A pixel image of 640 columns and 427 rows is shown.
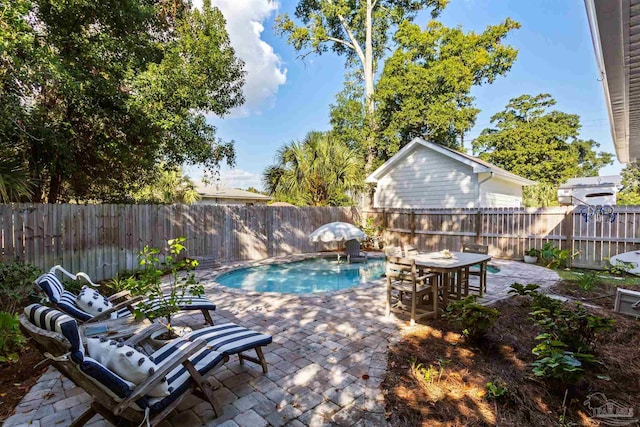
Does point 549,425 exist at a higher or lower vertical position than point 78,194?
lower

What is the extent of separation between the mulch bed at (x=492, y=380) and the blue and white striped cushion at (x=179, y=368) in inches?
58.7

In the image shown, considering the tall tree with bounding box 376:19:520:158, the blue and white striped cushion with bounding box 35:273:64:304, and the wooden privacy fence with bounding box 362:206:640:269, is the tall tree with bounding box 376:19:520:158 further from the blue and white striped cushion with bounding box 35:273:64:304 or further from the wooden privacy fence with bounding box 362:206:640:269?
the blue and white striped cushion with bounding box 35:273:64:304

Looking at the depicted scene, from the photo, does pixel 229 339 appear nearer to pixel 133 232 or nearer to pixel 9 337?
pixel 9 337

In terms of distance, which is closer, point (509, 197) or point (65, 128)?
point (65, 128)

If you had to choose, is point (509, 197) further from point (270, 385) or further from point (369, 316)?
point (270, 385)

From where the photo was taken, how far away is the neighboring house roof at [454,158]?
Result: 11.5 metres

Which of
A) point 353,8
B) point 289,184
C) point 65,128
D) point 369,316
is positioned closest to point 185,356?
point 369,316

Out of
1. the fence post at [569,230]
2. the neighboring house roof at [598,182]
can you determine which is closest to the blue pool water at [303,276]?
the fence post at [569,230]

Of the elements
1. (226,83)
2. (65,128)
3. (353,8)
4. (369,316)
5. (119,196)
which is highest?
(353,8)

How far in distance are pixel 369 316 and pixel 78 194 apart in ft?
31.4

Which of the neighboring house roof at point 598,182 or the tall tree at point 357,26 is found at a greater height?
the tall tree at point 357,26

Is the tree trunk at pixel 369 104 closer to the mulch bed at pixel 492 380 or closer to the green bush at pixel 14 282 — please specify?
the mulch bed at pixel 492 380

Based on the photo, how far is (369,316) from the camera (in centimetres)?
468

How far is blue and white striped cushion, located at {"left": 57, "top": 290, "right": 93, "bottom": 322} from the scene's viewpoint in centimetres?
318
